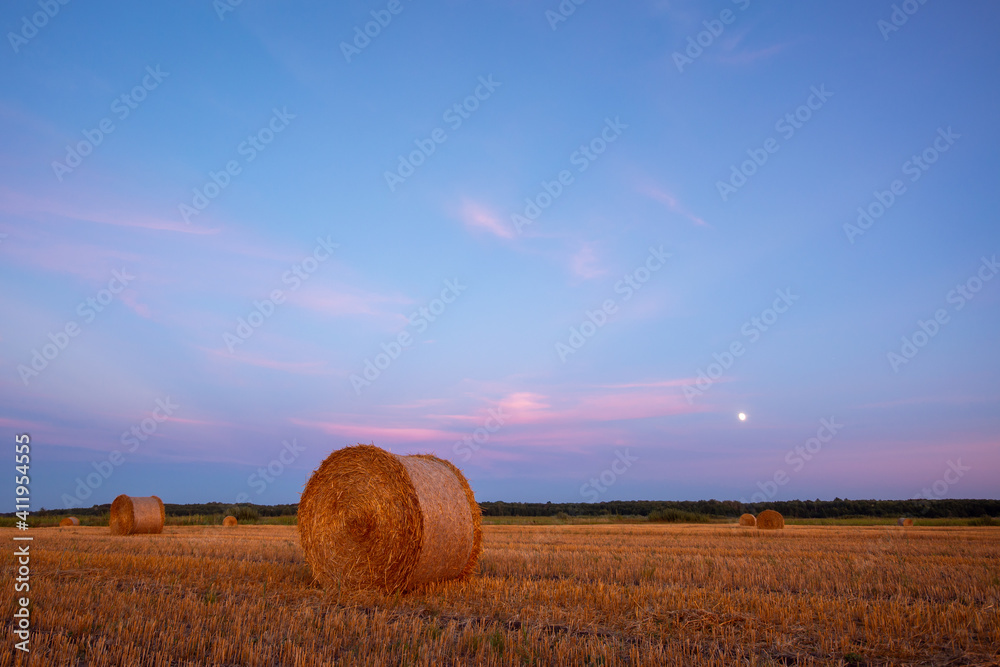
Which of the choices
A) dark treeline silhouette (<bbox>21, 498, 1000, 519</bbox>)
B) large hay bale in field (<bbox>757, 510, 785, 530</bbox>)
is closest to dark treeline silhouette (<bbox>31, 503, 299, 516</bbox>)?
dark treeline silhouette (<bbox>21, 498, 1000, 519</bbox>)

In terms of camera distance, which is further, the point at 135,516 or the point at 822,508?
the point at 822,508

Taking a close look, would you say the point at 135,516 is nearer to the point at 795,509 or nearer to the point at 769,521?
the point at 769,521

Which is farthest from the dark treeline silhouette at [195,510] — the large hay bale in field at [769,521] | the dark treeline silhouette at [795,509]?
the large hay bale in field at [769,521]

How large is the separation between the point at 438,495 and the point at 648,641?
4.00m

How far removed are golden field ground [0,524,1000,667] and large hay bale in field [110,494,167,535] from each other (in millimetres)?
12071

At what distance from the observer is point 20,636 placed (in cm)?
467

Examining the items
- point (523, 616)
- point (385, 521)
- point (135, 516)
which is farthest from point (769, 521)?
point (135, 516)

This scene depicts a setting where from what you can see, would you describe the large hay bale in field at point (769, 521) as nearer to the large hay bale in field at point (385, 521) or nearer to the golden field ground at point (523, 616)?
the golden field ground at point (523, 616)

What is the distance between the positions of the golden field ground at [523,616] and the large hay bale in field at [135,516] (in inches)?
475

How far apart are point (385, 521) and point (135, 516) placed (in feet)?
54.9

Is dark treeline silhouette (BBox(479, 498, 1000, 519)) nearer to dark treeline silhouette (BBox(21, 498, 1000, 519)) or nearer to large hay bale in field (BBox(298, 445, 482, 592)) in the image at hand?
dark treeline silhouette (BBox(21, 498, 1000, 519))

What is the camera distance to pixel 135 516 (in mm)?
20219

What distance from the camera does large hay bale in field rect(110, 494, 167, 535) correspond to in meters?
20.1

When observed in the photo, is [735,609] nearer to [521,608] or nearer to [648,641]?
[648,641]
